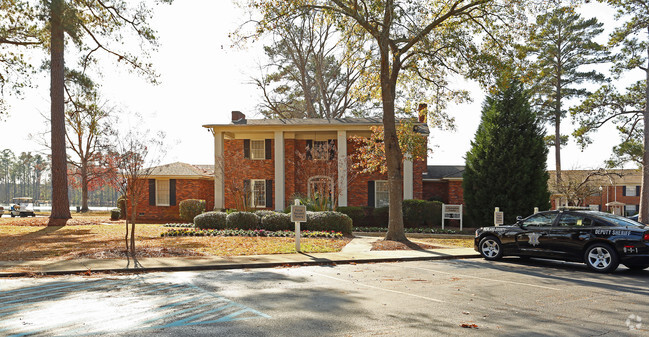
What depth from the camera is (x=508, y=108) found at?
2444 centimetres

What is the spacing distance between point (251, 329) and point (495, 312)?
351 cm

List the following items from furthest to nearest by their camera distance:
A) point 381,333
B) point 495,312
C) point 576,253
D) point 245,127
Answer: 1. point 245,127
2. point 576,253
3. point 495,312
4. point 381,333

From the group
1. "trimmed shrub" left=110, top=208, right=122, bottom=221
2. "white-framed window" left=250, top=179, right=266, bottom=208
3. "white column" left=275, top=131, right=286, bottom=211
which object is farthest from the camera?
"trimmed shrub" left=110, top=208, right=122, bottom=221

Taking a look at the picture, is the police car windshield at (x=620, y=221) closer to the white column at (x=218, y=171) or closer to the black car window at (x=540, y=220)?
the black car window at (x=540, y=220)

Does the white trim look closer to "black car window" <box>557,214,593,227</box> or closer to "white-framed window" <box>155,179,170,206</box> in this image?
"white-framed window" <box>155,179,170,206</box>

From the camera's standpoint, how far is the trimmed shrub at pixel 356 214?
80.7 ft

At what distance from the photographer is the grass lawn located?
12867 mm

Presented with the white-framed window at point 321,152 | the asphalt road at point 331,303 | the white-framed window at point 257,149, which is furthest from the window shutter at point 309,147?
the asphalt road at point 331,303

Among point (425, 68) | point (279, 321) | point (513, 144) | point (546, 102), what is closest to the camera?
point (279, 321)

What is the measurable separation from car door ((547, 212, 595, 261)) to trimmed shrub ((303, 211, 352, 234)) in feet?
31.4

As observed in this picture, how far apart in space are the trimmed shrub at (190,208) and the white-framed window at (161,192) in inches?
115


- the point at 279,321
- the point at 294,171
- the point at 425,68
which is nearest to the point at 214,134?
the point at 294,171

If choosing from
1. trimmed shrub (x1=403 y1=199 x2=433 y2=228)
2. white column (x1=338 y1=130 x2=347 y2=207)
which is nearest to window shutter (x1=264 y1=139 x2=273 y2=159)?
white column (x1=338 y1=130 x2=347 y2=207)

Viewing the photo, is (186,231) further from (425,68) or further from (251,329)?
(251,329)
